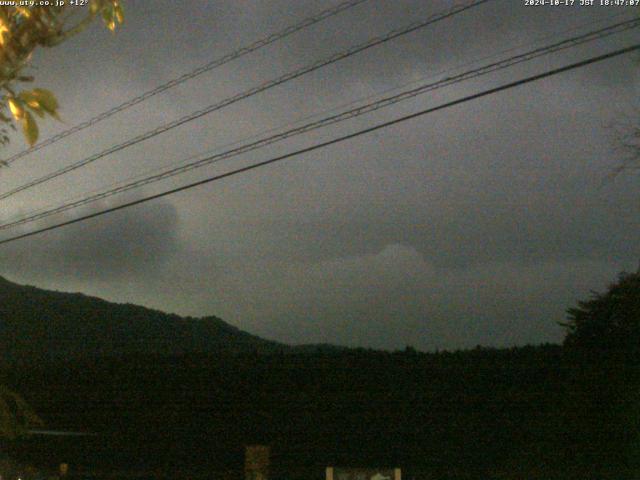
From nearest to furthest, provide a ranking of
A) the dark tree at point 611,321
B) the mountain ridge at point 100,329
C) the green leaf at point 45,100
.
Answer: the green leaf at point 45,100, the dark tree at point 611,321, the mountain ridge at point 100,329

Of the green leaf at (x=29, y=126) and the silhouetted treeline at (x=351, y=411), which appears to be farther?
the silhouetted treeline at (x=351, y=411)

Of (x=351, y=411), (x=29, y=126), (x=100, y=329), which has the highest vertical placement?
(x=100, y=329)

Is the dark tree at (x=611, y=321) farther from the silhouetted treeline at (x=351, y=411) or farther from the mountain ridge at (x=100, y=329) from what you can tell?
the mountain ridge at (x=100, y=329)

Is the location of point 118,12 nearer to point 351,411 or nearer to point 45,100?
point 45,100

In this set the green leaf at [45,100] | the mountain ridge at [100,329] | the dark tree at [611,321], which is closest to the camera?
the green leaf at [45,100]

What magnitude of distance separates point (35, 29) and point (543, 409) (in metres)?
A: 11.5

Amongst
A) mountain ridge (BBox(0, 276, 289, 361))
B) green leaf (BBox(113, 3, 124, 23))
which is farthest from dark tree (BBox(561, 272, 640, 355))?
mountain ridge (BBox(0, 276, 289, 361))

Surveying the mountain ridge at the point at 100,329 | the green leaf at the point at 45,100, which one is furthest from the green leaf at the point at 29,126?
the mountain ridge at the point at 100,329

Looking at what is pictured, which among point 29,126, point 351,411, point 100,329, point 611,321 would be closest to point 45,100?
point 29,126

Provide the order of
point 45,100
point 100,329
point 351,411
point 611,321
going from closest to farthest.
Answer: point 45,100, point 611,321, point 351,411, point 100,329

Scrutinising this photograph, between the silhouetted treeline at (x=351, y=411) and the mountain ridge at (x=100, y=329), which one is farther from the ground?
the mountain ridge at (x=100, y=329)

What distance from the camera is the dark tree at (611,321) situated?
11.8 m

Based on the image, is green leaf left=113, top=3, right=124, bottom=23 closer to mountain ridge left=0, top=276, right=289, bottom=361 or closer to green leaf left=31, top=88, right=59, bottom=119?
green leaf left=31, top=88, right=59, bottom=119

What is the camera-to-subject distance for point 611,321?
1219cm
